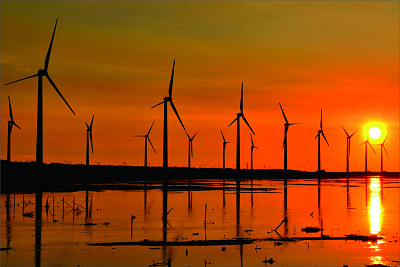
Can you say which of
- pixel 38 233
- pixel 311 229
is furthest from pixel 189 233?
pixel 38 233

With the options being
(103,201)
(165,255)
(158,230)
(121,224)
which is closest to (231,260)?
(165,255)

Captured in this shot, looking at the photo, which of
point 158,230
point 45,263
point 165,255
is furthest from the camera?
point 158,230

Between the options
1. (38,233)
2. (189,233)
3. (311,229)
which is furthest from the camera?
(311,229)

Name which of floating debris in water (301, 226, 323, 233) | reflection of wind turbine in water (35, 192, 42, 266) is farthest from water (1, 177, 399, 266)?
floating debris in water (301, 226, 323, 233)

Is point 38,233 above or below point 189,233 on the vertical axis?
above

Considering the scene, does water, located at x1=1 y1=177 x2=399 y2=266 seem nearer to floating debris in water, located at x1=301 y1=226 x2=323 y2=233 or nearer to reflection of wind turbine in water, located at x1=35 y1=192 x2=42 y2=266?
reflection of wind turbine in water, located at x1=35 y1=192 x2=42 y2=266

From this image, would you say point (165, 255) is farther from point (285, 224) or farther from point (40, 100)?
point (40, 100)

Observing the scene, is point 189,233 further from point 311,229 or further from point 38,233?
point 38,233

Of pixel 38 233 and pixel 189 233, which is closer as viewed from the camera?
pixel 38 233

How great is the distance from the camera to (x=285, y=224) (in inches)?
2200

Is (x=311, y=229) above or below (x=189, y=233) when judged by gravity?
above

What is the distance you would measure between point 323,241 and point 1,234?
2108cm

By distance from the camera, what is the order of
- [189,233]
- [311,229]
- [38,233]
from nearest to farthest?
1. [38,233]
2. [189,233]
3. [311,229]

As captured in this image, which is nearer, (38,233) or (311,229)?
(38,233)
